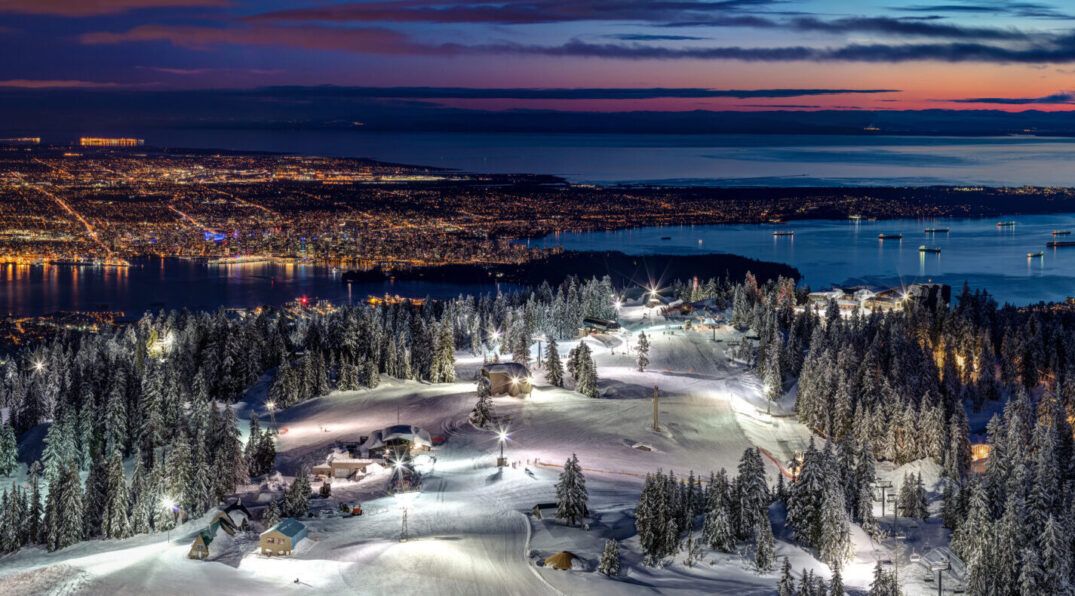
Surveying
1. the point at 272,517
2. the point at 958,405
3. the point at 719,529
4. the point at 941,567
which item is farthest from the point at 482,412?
the point at 941,567

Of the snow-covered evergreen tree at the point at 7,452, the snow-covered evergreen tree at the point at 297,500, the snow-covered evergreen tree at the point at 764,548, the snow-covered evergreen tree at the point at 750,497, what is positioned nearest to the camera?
the snow-covered evergreen tree at the point at 764,548

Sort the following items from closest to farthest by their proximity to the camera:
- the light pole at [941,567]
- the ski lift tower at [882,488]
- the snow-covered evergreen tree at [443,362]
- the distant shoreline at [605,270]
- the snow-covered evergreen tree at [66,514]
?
the light pole at [941,567] < the snow-covered evergreen tree at [66,514] < the ski lift tower at [882,488] < the snow-covered evergreen tree at [443,362] < the distant shoreline at [605,270]

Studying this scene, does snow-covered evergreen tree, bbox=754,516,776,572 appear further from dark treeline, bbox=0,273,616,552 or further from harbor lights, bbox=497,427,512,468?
dark treeline, bbox=0,273,616,552

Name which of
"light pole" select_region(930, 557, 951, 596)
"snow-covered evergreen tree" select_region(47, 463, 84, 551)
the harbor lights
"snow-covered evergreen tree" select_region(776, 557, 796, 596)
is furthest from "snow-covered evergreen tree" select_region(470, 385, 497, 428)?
"light pole" select_region(930, 557, 951, 596)

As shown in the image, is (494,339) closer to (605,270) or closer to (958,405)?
(958,405)

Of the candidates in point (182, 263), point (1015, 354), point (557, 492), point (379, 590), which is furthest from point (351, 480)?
point (182, 263)

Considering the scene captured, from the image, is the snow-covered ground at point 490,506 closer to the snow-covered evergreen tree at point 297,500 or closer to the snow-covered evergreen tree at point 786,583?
the snow-covered evergreen tree at point 786,583

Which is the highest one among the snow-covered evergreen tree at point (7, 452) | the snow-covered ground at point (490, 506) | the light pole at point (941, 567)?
the snow-covered ground at point (490, 506)

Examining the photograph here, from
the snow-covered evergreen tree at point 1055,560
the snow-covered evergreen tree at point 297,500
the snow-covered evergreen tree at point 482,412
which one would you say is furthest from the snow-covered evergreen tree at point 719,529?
the snow-covered evergreen tree at point 482,412

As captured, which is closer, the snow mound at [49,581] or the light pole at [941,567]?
the snow mound at [49,581]
